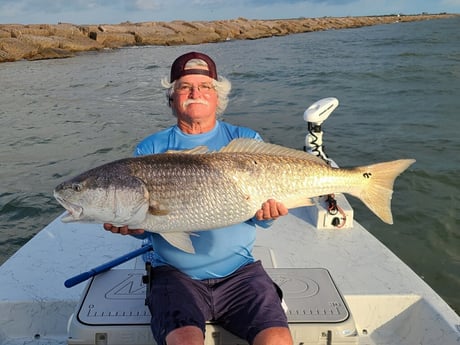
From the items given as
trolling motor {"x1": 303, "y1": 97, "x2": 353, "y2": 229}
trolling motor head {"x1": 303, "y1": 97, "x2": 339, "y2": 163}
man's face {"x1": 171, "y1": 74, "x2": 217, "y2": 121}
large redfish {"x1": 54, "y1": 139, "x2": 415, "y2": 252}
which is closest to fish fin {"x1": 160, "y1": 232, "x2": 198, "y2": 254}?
large redfish {"x1": 54, "y1": 139, "x2": 415, "y2": 252}

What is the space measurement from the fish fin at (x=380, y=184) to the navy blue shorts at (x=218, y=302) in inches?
35.3

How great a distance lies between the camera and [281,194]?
300 cm

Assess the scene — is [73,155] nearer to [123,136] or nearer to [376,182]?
[123,136]

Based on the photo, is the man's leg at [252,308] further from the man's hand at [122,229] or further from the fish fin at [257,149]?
the fish fin at [257,149]

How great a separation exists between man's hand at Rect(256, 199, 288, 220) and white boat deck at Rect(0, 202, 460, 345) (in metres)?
0.72

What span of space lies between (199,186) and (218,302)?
0.79m

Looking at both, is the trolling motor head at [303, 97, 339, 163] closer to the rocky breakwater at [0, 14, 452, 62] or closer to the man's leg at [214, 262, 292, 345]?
the man's leg at [214, 262, 292, 345]

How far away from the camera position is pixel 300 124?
1356 cm

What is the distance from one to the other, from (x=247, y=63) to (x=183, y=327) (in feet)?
92.7

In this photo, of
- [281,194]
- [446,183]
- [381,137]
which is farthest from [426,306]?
[381,137]

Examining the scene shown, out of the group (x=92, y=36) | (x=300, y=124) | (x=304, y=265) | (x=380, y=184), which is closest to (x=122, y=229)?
(x=380, y=184)

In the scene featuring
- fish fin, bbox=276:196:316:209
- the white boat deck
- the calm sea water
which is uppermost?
fish fin, bbox=276:196:316:209

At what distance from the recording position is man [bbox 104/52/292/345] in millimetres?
2705

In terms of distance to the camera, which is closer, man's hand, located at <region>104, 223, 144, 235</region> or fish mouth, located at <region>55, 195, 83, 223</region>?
fish mouth, located at <region>55, 195, 83, 223</region>
